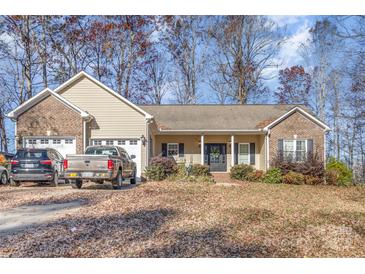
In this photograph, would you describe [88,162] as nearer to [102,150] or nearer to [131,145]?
[102,150]

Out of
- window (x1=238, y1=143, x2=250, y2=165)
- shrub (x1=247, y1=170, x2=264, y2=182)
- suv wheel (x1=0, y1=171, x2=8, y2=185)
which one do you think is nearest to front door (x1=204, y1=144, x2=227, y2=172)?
window (x1=238, y1=143, x2=250, y2=165)

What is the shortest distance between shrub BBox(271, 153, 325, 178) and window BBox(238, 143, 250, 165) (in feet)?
13.9

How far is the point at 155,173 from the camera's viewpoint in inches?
748

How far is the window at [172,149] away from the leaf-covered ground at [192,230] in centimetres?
1360

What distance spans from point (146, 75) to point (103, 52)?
4726mm

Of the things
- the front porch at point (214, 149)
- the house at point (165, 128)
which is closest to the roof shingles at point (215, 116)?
the house at point (165, 128)

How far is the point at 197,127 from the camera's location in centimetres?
2362

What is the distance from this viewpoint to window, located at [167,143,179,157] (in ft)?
80.9

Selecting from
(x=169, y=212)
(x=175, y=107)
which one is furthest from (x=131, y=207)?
(x=175, y=107)

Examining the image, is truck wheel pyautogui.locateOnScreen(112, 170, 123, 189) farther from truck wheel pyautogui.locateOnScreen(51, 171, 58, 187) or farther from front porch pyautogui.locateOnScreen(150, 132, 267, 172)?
front porch pyautogui.locateOnScreen(150, 132, 267, 172)

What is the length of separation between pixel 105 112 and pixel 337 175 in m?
13.5

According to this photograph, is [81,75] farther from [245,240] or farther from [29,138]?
[245,240]

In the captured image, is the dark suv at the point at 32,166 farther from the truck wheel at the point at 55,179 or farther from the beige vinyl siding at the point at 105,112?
the beige vinyl siding at the point at 105,112

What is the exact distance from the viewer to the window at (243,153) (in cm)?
2470
